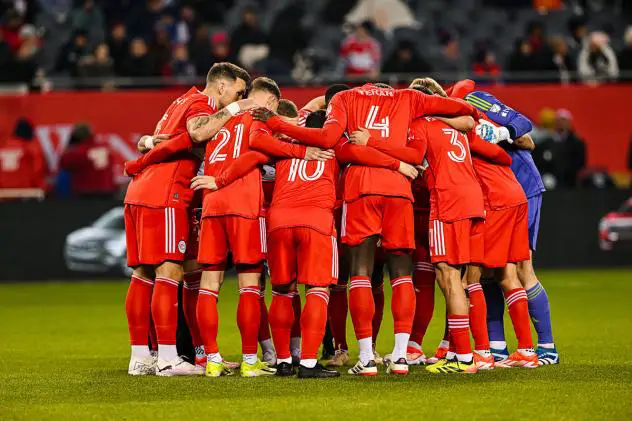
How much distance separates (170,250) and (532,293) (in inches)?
120

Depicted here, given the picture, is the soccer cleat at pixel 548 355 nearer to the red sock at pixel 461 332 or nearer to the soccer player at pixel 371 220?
the red sock at pixel 461 332

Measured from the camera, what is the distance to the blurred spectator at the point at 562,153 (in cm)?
2016

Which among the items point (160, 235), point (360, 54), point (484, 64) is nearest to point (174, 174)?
point (160, 235)

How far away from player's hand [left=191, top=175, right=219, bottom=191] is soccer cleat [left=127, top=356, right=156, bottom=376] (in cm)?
144

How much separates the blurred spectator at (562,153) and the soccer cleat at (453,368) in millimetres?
11024

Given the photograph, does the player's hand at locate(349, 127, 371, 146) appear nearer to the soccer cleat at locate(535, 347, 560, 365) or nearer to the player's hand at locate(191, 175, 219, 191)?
the player's hand at locate(191, 175, 219, 191)

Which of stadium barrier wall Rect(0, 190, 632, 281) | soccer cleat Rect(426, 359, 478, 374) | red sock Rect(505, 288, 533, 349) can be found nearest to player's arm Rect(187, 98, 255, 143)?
soccer cleat Rect(426, 359, 478, 374)

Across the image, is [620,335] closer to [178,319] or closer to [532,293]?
[532,293]

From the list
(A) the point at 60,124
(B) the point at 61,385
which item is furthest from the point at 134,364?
(A) the point at 60,124

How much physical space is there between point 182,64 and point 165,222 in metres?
12.3

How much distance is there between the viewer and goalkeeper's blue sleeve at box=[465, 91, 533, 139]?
1020cm

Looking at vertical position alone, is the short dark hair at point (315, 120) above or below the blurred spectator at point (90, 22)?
below

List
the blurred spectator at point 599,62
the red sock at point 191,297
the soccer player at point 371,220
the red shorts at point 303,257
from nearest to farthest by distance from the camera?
the red shorts at point 303,257 < the soccer player at point 371,220 < the red sock at point 191,297 < the blurred spectator at point 599,62

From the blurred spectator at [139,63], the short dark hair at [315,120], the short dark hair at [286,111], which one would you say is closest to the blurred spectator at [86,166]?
the blurred spectator at [139,63]
